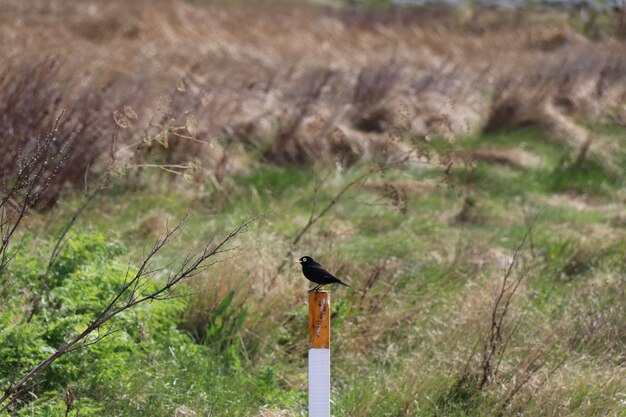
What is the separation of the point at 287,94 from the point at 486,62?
5099mm

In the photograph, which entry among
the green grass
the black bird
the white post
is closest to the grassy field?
the green grass

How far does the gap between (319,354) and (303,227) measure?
3.46 metres

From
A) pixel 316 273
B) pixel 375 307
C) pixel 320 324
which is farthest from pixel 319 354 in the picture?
pixel 375 307

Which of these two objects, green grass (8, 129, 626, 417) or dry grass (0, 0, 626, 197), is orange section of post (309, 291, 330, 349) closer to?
green grass (8, 129, 626, 417)

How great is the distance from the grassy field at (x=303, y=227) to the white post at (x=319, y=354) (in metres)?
0.87

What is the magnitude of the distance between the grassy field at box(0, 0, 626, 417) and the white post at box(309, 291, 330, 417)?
87 centimetres

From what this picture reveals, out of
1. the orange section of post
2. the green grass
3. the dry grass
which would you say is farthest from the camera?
the dry grass

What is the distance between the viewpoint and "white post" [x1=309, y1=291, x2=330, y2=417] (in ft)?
14.2

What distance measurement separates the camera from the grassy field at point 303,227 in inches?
213

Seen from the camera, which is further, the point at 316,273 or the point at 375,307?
the point at 375,307

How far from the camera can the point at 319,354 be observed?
4.33 metres

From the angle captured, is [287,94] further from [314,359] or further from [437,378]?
[314,359]

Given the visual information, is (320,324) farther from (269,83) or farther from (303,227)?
(269,83)

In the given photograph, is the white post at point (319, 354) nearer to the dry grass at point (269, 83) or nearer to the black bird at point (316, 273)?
the black bird at point (316, 273)
